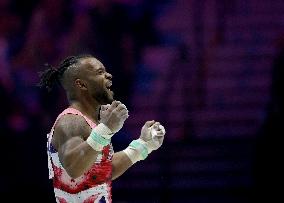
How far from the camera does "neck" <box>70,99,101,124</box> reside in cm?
365

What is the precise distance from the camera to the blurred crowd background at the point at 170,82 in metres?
6.41

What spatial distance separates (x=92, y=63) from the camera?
3.72 m

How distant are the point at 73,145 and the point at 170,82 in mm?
3289

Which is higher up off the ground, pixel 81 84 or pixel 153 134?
→ pixel 81 84

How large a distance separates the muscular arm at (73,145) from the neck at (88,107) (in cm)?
18

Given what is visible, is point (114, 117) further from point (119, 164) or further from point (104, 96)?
point (119, 164)

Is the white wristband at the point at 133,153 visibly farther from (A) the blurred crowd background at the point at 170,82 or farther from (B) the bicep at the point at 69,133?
(A) the blurred crowd background at the point at 170,82

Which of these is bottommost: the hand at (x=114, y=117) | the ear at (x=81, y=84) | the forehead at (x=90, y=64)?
the hand at (x=114, y=117)

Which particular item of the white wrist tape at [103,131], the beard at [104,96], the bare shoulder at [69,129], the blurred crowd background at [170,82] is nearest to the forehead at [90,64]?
the beard at [104,96]

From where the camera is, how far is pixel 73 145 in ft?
10.7

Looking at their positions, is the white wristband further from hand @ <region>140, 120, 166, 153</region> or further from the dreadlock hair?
the dreadlock hair

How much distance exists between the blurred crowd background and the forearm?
2467 mm

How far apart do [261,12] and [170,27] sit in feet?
3.14

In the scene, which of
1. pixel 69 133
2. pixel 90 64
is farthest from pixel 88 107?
pixel 69 133
